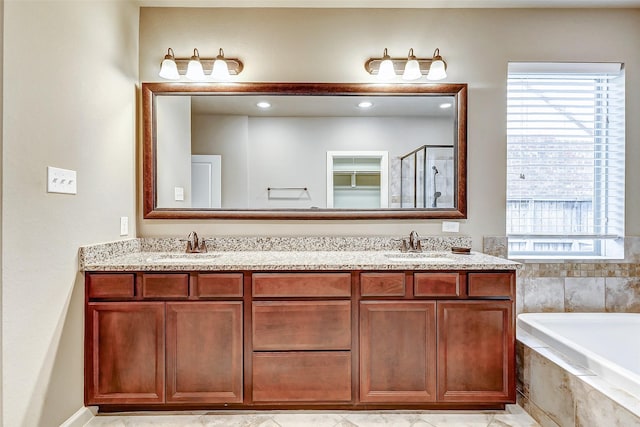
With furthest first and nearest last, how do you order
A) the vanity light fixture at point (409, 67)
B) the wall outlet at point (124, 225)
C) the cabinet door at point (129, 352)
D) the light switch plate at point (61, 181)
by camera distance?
the vanity light fixture at point (409, 67), the wall outlet at point (124, 225), the cabinet door at point (129, 352), the light switch plate at point (61, 181)

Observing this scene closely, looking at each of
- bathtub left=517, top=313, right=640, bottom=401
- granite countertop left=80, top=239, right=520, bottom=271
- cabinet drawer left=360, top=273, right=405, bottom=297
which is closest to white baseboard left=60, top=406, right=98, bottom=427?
granite countertop left=80, top=239, right=520, bottom=271

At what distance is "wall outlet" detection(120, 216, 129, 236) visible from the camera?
85.4 inches

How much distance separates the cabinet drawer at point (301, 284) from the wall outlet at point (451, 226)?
949mm

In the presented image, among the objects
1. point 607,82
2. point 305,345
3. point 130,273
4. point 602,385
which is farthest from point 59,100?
point 607,82

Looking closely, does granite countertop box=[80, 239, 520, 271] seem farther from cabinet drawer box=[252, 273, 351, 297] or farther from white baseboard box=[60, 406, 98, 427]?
white baseboard box=[60, 406, 98, 427]

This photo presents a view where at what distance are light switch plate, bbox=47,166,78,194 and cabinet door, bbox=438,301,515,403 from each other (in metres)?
2.00

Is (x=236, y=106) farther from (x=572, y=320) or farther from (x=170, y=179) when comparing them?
(x=572, y=320)

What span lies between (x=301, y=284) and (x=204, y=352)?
0.63m

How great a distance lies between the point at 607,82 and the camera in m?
2.48

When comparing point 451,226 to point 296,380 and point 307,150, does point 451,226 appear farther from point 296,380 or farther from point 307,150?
point 296,380

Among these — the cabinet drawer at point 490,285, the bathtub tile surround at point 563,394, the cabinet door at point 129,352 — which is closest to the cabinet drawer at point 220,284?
the cabinet door at point 129,352

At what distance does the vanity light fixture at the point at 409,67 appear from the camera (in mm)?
2271

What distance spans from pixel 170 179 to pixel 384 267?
1617 mm

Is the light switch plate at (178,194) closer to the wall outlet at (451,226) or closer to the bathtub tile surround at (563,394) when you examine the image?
the wall outlet at (451,226)
